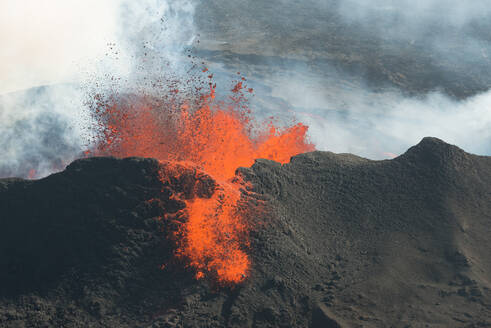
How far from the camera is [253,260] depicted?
368 inches

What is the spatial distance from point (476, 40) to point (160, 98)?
27281 millimetres

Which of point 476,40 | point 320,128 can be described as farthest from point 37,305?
point 476,40

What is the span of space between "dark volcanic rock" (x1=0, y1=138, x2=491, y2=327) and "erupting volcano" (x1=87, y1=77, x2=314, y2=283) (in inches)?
13.3

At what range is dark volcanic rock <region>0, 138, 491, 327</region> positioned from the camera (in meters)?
8.33

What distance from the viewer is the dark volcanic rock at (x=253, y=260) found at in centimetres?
833

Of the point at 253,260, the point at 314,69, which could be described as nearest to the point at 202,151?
the point at 253,260

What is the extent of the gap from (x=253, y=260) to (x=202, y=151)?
254 inches

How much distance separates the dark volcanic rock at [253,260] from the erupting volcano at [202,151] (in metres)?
0.34

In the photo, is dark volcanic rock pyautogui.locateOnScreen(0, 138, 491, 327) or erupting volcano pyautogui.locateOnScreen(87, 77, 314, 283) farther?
erupting volcano pyautogui.locateOnScreen(87, 77, 314, 283)

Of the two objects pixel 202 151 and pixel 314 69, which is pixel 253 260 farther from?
pixel 314 69

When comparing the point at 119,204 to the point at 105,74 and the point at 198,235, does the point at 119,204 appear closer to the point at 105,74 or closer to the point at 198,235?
the point at 198,235

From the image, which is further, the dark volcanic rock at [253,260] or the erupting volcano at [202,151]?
the erupting volcano at [202,151]

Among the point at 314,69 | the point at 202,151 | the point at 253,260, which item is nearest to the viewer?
the point at 253,260

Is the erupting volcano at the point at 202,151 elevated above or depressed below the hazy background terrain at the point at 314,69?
below
